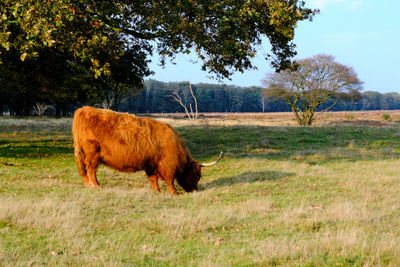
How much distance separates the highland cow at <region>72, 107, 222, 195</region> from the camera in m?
9.78

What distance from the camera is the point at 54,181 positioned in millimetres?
10547

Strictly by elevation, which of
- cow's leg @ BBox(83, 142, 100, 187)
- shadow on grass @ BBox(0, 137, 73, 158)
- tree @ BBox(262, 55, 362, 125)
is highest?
tree @ BBox(262, 55, 362, 125)

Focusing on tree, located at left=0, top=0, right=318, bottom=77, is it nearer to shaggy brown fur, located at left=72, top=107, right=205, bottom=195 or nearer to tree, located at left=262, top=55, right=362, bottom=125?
shaggy brown fur, located at left=72, top=107, right=205, bottom=195

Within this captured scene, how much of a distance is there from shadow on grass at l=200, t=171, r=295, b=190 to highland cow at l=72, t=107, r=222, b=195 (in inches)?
43.9

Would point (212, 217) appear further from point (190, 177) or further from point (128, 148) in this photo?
point (128, 148)

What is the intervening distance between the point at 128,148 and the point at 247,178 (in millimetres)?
4085

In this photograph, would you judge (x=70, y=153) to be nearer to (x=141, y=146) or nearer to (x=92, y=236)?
(x=141, y=146)

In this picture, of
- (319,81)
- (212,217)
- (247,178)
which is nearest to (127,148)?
(212,217)

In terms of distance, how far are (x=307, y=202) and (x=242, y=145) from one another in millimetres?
11647

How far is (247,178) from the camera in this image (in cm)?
1172

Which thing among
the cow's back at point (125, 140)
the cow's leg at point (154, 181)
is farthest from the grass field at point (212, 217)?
the cow's back at point (125, 140)

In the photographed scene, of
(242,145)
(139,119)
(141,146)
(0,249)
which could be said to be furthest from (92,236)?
(242,145)

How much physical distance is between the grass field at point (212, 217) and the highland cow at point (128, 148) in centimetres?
60

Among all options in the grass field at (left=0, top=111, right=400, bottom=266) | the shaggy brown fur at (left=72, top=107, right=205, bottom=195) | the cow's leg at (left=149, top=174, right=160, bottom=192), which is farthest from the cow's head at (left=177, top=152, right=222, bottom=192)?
the cow's leg at (left=149, top=174, right=160, bottom=192)
